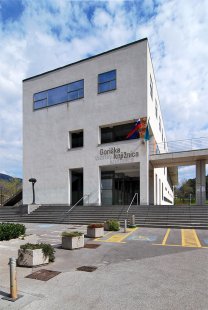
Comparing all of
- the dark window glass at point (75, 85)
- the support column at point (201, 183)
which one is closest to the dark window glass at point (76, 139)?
the dark window glass at point (75, 85)

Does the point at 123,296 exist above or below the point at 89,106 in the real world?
below

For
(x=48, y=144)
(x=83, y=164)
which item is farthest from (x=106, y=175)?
(x=48, y=144)

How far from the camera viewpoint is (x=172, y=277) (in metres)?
6.71

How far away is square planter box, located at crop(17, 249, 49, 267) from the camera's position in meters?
7.79

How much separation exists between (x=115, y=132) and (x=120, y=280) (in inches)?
822

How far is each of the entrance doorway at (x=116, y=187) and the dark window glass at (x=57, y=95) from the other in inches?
356

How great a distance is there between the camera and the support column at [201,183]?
24.2m

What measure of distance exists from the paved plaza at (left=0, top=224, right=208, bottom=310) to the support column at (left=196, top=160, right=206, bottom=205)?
14302 mm

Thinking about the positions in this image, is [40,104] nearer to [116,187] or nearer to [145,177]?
[116,187]

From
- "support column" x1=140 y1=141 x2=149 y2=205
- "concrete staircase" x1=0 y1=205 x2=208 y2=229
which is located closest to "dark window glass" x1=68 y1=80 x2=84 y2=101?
"support column" x1=140 y1=141 x2=149 y2=205

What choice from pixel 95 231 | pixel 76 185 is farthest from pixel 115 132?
pixel 95 231

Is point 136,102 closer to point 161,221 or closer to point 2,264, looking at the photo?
point 161,221

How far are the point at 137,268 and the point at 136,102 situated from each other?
1871 centimetres

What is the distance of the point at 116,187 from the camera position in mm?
28625
